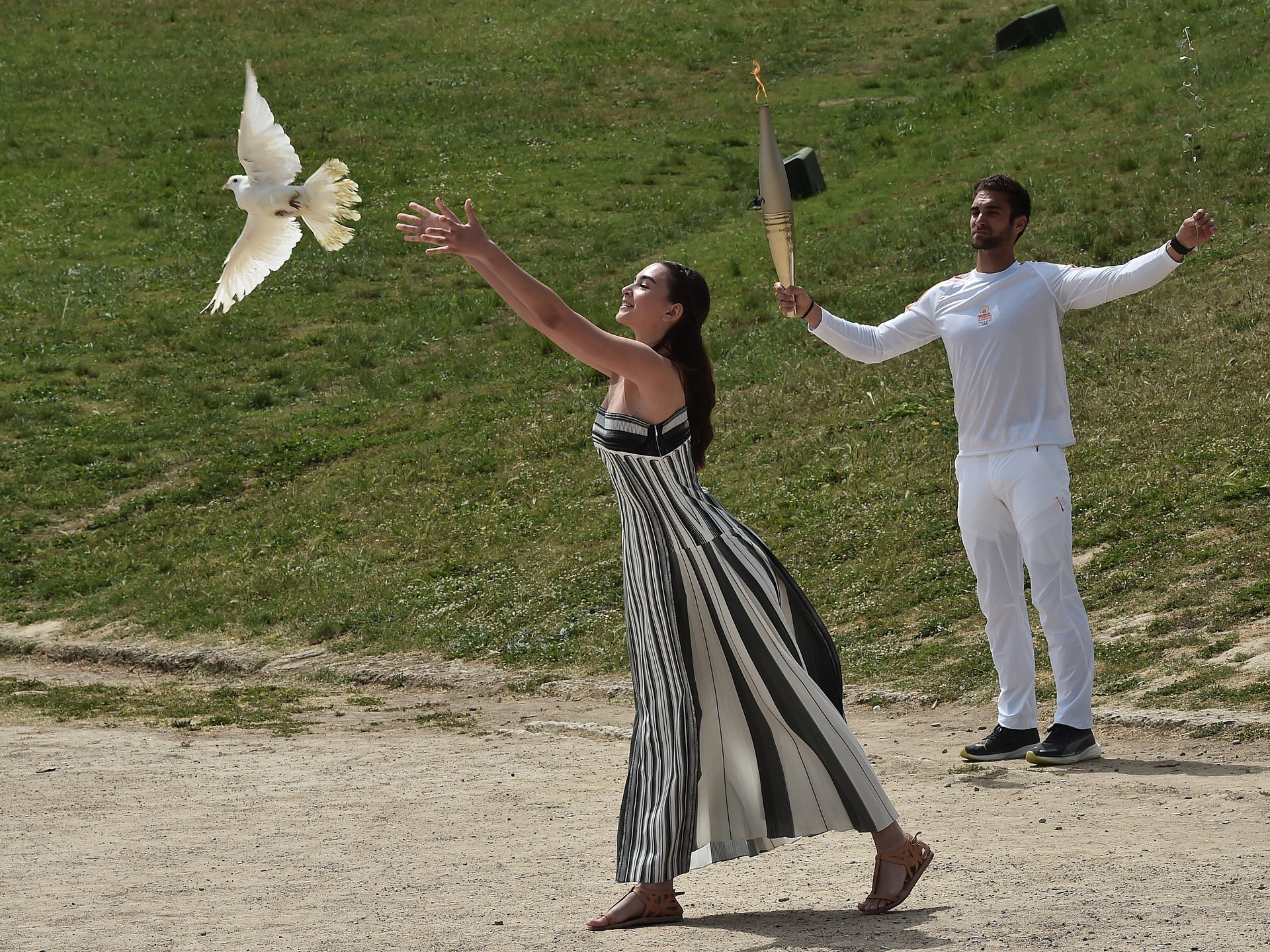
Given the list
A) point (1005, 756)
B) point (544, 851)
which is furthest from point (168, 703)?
point (1005, 756)

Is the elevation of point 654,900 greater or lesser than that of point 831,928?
greater

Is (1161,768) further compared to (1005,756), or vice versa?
(1005,756)

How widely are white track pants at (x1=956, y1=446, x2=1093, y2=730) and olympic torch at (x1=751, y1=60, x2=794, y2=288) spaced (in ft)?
5.00

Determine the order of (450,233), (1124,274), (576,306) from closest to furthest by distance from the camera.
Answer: (450,233), (1124,274), (576,306)

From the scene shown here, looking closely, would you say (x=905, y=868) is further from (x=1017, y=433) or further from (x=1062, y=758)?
(x=1017, y=433)

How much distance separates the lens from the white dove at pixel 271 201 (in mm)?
5281

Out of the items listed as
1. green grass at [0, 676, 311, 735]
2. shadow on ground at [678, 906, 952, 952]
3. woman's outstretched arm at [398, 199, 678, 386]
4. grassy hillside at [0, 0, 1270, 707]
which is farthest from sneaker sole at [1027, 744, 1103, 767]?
green grass at [0, 676, 311, 735]

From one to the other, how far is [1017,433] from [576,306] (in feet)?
44.4

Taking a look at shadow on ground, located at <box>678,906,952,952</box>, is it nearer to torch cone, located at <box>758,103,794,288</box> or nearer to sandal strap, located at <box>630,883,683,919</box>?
sandal strap, located at <box>630,883,683,919</box>

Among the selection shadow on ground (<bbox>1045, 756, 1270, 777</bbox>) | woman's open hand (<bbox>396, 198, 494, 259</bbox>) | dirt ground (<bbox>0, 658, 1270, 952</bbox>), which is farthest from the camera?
shadow on ground (<bbox>1045, 756, 1270, 777</bbox>)

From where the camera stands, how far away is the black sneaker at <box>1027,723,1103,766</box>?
652 cm

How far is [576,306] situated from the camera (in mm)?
19578

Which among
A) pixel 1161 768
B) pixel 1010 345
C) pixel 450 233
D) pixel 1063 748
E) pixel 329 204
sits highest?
pixel 329 204

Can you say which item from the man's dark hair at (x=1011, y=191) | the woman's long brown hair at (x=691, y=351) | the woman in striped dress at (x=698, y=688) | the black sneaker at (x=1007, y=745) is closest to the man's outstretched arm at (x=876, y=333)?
the man's dark hair at (x=1011, y=191)
